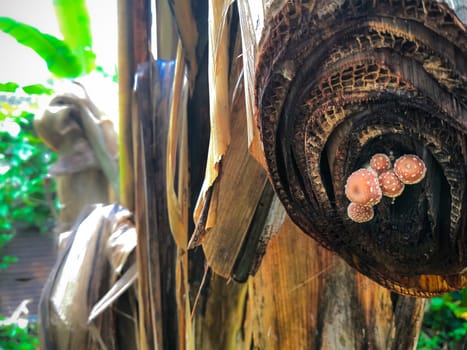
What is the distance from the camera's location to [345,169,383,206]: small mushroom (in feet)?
1.09

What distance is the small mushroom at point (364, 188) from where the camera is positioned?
13.1 inches

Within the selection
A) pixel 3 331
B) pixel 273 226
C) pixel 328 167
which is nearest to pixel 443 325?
pixel 273 226

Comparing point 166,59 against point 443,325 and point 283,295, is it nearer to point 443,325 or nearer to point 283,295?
point 283,295

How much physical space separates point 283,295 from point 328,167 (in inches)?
13.1

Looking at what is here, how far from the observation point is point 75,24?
2111 mm

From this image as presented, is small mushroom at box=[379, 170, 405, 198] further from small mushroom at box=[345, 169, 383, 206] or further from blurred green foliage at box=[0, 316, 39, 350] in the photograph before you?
blurred green foliage at box=[0, 316, 39, 350]

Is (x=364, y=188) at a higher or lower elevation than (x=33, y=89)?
lower

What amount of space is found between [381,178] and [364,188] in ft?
0.05

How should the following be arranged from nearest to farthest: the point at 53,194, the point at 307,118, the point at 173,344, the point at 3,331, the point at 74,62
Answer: the point at 307,118 → the point at 173,344 → the point at 74,62 → the point at 3,331 → the point at 53,194

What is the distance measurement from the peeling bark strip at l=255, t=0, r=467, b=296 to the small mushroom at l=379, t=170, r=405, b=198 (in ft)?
0.05

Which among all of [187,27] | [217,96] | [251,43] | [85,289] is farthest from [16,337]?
[251,43]

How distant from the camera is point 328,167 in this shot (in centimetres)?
38

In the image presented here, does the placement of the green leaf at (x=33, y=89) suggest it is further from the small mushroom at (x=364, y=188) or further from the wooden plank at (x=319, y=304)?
the small mushroom at (x=364, y=188)

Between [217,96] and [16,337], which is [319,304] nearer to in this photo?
[217,96]
